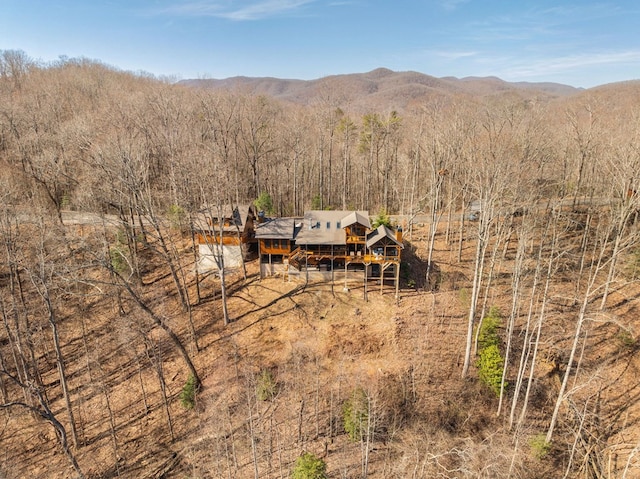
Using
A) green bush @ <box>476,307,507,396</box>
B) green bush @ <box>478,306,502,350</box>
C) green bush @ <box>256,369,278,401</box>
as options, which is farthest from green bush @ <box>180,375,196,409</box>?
green bush @ <box>478,306,502,350</box>

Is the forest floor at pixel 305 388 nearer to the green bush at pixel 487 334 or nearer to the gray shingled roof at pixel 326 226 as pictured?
the green bush at pixel 487 334

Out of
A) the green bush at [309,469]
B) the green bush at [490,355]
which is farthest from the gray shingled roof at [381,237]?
the green bush at [309,469]

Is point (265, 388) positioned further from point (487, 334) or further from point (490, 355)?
point (487, 334)

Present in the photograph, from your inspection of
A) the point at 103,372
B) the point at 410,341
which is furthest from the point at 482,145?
the point at 103,372

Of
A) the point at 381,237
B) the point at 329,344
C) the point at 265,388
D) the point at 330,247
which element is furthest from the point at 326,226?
the point at 265,388

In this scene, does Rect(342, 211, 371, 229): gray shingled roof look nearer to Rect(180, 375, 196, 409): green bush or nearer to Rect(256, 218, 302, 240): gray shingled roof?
Rect(256, 218, 302, 240): gray shingled roof

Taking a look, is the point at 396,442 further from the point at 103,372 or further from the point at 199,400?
the point at 103,372
